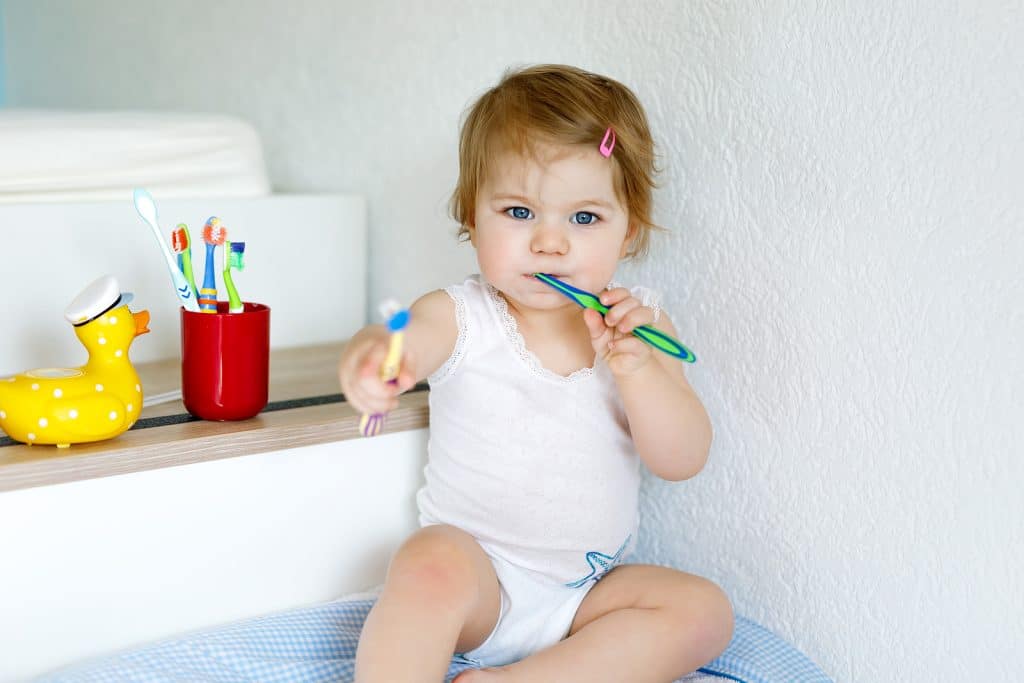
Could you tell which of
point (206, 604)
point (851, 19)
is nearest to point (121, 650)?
point (206, 604)

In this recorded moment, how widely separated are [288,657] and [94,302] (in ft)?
1.25

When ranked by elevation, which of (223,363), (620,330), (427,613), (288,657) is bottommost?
(288,657)

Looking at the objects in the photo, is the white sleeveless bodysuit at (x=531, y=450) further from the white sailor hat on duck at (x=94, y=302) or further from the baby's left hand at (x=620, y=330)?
the white sailor hat on duck at (x=94, y=302)

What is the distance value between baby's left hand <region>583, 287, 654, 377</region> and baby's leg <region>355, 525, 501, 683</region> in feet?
0.73

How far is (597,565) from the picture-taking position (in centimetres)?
101

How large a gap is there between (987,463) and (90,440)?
77cm

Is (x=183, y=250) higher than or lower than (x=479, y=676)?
higher

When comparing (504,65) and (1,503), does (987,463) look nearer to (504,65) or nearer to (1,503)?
(504,65)

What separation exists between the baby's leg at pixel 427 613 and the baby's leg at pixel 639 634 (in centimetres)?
5

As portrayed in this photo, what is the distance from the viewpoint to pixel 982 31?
0.80 metres

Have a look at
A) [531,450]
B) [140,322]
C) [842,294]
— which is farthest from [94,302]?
[842,294]

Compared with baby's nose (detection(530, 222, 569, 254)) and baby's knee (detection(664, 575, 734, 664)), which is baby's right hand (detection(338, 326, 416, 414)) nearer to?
baby's nose (detection(530, 222, 569, 254))

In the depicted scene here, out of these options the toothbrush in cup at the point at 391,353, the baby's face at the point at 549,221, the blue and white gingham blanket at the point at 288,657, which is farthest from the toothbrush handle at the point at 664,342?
the blue and white gingham blanket at the point at 288,657

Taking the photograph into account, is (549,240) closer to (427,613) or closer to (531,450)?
(531,450)
